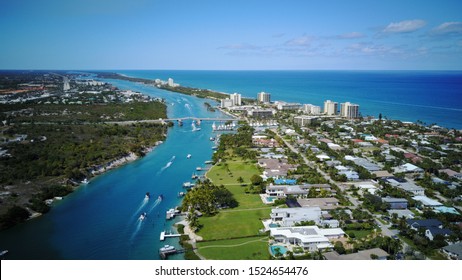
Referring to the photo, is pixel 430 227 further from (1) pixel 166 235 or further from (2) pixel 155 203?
(2) pixel 155 203

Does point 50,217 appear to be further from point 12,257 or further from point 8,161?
point 8,161

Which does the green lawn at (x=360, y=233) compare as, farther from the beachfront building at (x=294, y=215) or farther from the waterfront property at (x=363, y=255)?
the waterfront property at (x=363, y=255)

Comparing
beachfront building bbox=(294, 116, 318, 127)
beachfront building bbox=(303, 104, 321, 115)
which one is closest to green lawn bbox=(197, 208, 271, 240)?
beachfront building bbox=(294, 116, 318, 127)

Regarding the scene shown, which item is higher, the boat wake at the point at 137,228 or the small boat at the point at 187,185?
the small boat at the point at 187,185

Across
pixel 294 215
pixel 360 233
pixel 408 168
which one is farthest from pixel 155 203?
pixel 408 168

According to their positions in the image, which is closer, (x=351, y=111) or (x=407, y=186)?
(x=407, y=186)

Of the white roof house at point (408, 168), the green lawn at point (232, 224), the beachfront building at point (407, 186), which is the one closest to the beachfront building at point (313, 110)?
the white roof house at point (408, 168)

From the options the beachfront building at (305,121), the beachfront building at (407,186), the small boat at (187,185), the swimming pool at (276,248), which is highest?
the beachfront building at (305,121)
